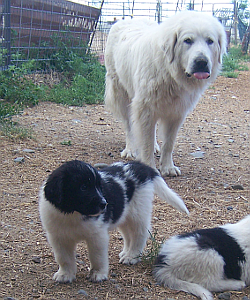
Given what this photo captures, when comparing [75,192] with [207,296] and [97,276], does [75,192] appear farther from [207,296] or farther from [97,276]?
[207,296]

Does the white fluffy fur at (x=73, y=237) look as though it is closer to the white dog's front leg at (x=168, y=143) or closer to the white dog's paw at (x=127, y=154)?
the white dog's front leg at (x=168, y=143)

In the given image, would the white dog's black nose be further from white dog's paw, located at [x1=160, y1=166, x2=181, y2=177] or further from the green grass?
the green grass

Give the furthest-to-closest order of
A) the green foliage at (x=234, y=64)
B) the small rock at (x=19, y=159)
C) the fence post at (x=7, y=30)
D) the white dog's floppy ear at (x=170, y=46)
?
the green foliage at (x=234, y=64), the fence post at (x=7, y=30), the small rock at (x=19, y=159), the white dog's floppy ear at (x=170, y=46)

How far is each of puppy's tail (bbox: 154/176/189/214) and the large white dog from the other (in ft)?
4.86

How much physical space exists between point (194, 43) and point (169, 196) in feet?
6.07

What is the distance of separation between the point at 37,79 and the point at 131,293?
699 centimetres

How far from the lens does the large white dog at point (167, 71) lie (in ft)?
13.8

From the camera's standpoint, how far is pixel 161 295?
2.50 m

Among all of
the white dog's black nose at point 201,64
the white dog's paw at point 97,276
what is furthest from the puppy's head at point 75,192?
the white dog's black nose at point 201,64

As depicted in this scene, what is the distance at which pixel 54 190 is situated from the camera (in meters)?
2.41

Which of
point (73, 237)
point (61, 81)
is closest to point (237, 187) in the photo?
point (73, 237)

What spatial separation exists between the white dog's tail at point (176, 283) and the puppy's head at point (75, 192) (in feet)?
1.95

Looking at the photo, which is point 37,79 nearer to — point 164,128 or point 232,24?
point 164,128

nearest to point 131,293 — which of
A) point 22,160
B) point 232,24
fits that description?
point 22,160
